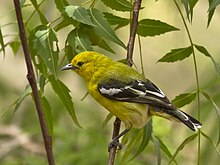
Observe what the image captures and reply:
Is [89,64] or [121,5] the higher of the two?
[121,5]

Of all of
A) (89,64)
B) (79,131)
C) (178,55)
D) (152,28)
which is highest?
(152,28)

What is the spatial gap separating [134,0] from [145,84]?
1.79 ft

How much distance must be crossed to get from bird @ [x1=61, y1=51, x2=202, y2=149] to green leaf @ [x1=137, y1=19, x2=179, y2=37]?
0.24m

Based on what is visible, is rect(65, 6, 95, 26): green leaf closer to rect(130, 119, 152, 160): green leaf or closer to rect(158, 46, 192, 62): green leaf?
rect(158, 46, 192, 62): green leaf

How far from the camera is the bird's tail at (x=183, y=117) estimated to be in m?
2.60

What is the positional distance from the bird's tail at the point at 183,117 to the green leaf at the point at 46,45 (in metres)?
0.71

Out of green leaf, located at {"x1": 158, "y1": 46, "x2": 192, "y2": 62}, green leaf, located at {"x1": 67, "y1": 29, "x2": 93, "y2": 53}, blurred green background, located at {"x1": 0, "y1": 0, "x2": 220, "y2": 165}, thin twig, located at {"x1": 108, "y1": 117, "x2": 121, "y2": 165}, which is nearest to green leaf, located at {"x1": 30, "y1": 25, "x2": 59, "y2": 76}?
green leaf, located at {"x1": 67, "y1": 29, "x2": 93, "y2": 53}

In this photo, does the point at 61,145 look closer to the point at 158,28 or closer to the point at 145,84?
the point at 145,84

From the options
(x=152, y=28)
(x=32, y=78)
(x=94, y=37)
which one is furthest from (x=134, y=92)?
(x=32, y=78)

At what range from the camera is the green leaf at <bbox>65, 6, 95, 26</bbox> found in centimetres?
230

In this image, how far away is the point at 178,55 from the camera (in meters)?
2.60

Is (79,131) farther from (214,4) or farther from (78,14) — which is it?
(214,4)

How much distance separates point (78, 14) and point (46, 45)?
0.59 ft

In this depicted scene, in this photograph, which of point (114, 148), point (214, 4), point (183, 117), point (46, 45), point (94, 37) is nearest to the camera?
point (214, 4)
